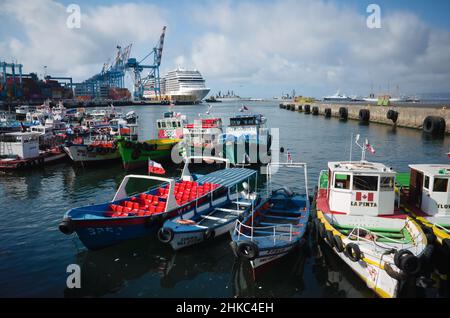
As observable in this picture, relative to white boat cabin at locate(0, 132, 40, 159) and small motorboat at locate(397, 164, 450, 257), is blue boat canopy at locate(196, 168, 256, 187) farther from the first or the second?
white boat cabin at locate(0, 132, 40, 159)

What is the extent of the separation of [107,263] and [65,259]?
206 centimetres

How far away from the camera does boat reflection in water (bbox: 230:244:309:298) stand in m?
11.9

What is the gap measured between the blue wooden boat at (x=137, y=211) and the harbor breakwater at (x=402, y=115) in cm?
4581

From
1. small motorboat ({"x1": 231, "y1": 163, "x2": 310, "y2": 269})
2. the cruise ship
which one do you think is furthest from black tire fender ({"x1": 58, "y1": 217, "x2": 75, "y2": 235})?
the cruise ship

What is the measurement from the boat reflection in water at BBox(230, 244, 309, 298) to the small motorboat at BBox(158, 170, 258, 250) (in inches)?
73.3

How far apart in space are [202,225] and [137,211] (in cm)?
309

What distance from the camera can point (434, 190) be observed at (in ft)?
47.4

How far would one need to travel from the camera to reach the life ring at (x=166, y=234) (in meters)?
13.7

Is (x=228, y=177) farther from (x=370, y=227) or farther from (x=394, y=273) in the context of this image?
(x=394, y=273)

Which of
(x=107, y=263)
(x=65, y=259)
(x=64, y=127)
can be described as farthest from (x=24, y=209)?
(x=64, y=127)

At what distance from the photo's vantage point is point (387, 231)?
44.8ft

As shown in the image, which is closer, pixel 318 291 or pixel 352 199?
pixel 318 291
